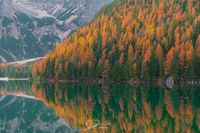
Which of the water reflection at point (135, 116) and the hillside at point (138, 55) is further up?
the hillside at point (138, 55)

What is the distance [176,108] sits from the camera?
73250mm

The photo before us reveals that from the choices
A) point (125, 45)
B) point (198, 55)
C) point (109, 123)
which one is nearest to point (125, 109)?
point (109, 123)

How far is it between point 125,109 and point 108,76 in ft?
297

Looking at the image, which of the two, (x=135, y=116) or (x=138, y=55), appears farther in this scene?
(x=138, y=55)

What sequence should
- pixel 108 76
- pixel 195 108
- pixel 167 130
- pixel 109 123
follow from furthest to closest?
1. pixel 108 76
2. pixel 195 108
3. pixel 109 123
4. pixel 167 130

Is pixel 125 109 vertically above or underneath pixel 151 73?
underneath

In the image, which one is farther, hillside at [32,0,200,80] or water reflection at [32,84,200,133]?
hillside at [32,0,200,80]

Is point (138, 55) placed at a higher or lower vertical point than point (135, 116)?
higher

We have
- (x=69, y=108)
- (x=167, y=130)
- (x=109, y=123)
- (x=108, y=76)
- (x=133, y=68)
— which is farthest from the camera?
(x=108, y=76)

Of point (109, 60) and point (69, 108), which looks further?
point (109, 60)

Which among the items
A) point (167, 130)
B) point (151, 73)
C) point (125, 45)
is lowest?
point (167, 130)

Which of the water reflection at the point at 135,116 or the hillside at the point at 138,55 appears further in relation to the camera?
the hillside at the point at 138,55

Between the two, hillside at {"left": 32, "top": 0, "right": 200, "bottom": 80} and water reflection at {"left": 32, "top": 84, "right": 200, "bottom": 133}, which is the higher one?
hillside at {"left": 32, "top": 0, "right": 200, "bottom": 80}

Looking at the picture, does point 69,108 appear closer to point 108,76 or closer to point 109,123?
point 109,123
